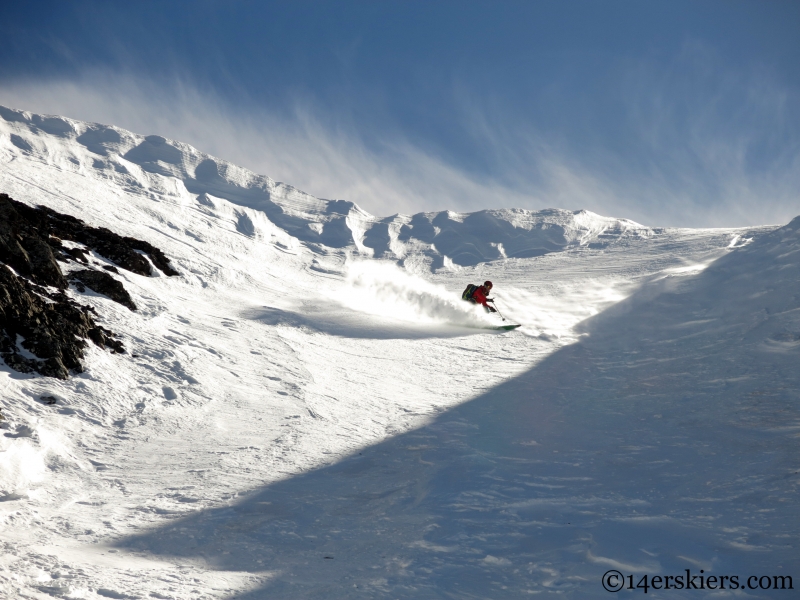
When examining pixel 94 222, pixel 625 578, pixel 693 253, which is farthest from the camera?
pixel 693 253

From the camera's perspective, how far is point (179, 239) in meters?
28.1

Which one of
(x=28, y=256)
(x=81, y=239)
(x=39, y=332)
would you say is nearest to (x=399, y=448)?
(x=39, y=332)

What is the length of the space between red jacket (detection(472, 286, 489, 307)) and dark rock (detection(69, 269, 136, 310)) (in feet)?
47.2

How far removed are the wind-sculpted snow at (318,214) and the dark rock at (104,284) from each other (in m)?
31.9

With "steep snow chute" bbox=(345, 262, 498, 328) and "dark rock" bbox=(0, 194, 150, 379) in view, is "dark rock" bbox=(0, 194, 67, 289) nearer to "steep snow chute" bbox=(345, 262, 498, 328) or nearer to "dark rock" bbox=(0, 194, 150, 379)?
"dark rock" bbox=(0, 194, 150, 379)

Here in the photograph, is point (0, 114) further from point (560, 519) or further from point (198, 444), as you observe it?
point (560, 519)

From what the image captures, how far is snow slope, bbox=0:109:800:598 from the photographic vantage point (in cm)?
543

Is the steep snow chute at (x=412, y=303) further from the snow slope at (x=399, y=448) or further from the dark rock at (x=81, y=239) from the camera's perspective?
the dark rock at (x=81, y=239)

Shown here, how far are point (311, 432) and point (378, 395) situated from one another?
286 cm

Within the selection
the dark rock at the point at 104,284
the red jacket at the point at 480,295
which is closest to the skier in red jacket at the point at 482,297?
the red jacket at the point at 480,295

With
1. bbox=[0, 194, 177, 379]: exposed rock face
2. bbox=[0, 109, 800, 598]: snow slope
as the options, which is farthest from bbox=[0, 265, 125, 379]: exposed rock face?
bbox=[0, 109, 800, 598]: snow slope

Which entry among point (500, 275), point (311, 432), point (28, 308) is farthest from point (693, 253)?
point (28, 308)

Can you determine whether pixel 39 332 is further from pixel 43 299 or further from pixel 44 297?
pixel 44 297

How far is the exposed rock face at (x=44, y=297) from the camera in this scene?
908 cm
